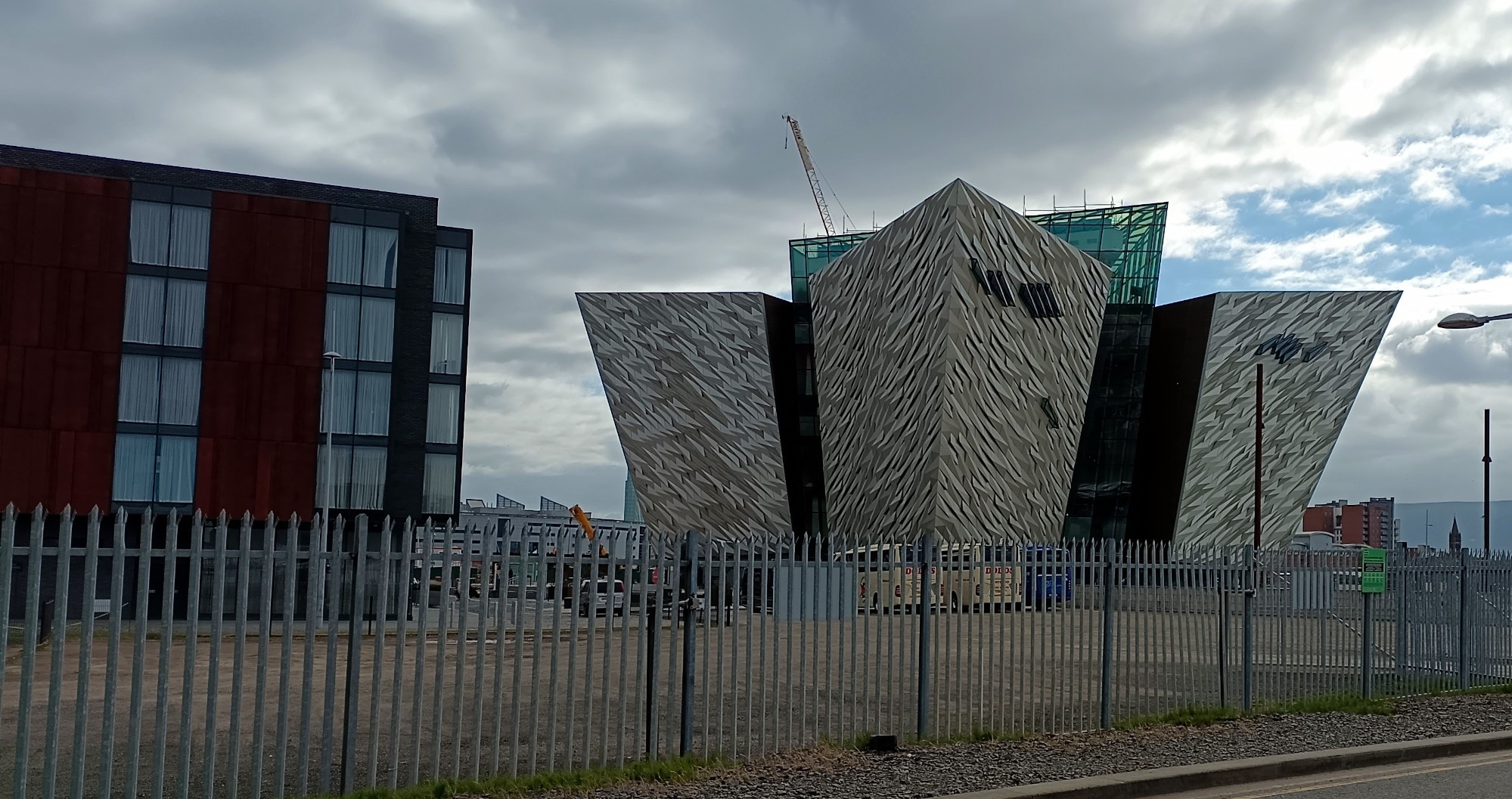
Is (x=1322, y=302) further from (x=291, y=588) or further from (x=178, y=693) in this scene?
(x=291, y=588)

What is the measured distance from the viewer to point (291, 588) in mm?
8047

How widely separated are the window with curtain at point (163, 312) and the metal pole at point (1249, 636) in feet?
112

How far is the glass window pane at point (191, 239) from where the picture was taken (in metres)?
39.7

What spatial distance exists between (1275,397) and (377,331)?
1497 inches

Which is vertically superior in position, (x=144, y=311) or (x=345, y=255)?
(x=345, y=255)

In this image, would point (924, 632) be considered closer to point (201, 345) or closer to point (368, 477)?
point (368, 477)

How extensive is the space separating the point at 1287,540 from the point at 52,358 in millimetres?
49735

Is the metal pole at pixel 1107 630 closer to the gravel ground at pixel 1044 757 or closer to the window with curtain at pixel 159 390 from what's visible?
the gravel ground at pixel 1044 757

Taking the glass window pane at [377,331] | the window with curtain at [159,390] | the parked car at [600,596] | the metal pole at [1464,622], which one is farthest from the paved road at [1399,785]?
the window with curtain at [159,390]

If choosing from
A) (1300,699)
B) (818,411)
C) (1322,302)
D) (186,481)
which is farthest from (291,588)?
(1322,302)

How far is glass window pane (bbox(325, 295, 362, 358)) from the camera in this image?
135ft

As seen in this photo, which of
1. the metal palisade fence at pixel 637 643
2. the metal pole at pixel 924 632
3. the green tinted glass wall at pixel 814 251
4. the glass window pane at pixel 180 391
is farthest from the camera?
the green tinted glass wall at pixel 814 251

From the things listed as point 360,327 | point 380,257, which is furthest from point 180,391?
point 380,257

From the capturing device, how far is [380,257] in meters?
42.1
